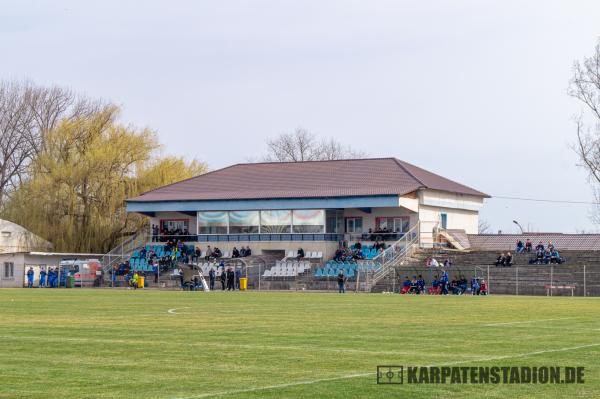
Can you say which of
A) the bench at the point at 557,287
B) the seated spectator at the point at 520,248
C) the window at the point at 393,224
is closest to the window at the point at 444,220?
the window at the point at 393,224

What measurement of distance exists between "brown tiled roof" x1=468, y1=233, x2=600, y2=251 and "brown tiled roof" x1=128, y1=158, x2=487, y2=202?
17.7ft

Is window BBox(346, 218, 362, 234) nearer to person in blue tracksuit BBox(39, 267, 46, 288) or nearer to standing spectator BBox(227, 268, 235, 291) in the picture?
standing spectator BBox(227, 268, 235, 291)

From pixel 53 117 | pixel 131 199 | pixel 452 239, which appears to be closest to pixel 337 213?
pixel 452 239

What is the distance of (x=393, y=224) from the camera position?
80.1 meters

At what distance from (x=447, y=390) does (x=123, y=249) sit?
246 ft

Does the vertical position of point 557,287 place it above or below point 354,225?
below

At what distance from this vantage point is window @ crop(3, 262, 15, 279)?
78.6 metres

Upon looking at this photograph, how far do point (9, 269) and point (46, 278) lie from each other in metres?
4.42

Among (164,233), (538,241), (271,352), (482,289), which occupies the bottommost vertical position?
(271,352)

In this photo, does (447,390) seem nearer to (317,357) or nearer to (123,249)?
(317,357)

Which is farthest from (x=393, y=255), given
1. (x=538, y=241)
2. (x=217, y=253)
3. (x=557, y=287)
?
(x=217, y=253)

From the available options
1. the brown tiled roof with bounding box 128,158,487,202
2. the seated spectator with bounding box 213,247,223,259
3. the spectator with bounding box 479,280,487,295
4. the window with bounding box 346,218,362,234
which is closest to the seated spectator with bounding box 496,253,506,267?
the spectator with bounding box 479,280,487,295

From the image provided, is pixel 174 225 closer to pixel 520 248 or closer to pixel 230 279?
pixel 230 279

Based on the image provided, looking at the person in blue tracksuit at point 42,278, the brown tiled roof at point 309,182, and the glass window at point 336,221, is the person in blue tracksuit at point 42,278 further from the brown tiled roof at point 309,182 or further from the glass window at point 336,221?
the glass window at point 336,221
